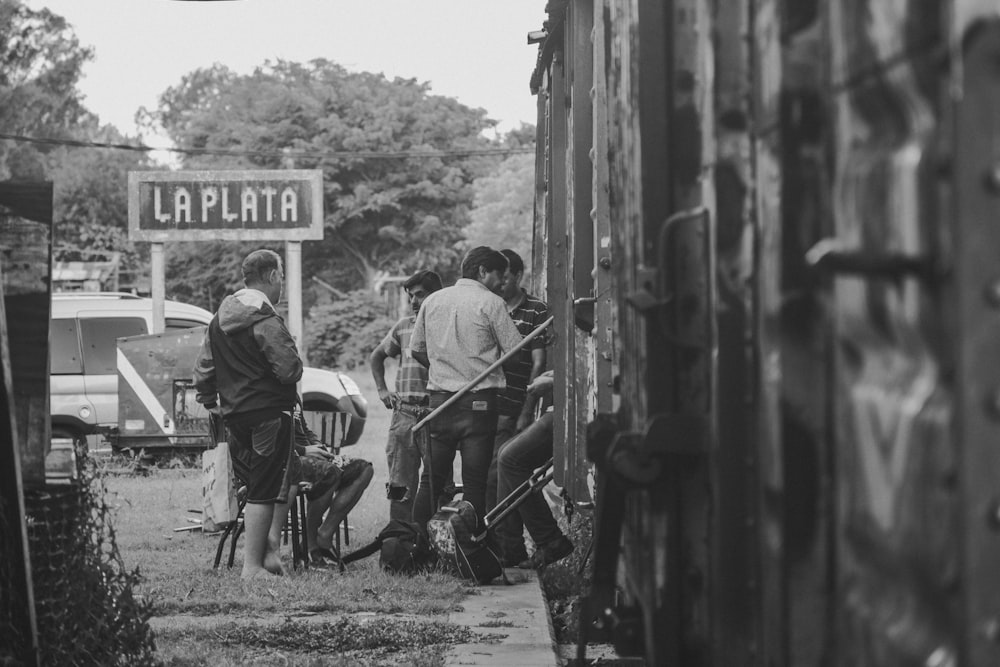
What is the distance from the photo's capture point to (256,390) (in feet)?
26.1

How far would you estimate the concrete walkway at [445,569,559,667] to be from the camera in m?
5.70

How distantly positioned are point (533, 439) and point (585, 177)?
2.11 metres

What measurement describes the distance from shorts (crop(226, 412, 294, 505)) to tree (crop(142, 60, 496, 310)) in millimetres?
38649

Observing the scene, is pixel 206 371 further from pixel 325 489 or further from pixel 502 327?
pixel 502 327

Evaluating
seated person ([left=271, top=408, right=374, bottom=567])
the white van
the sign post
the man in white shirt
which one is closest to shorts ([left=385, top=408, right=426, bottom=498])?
seated person ([left=271, top=408, right=374, bottom=567])

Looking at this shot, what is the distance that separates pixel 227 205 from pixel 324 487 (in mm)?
8793

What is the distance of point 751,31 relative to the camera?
2.27 m

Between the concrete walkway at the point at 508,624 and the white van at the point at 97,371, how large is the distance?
7920 mm

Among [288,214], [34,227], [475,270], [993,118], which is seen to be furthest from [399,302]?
[993,118]

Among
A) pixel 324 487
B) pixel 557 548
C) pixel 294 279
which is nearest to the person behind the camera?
pixel 557 548

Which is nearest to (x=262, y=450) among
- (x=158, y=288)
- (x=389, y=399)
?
(x=389, y=399)

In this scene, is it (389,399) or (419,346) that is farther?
(389,399)

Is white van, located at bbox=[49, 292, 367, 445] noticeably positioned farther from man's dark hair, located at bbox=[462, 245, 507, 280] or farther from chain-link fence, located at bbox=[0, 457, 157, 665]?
chain-link fence, located at bbox=[0, 457, 157, 665]

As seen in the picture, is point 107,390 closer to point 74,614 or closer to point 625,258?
point 74,614
